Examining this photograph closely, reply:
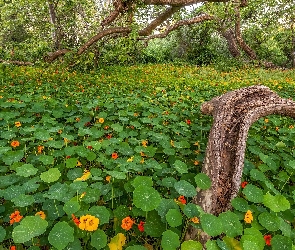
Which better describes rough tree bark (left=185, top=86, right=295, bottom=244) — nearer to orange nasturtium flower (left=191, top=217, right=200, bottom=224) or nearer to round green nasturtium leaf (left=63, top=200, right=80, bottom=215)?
orange nasturtium flower (left=191, top=217, right=200, bottom=224)

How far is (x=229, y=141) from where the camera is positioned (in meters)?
2.90

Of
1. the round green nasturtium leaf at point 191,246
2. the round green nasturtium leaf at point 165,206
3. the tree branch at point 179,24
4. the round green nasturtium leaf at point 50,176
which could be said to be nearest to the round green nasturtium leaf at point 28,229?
the round green nasturtium leaf at point 50,176

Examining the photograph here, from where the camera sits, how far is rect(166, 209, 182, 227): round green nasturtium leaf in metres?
2.00

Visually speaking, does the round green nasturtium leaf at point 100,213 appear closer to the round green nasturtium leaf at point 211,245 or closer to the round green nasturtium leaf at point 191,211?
the round green nasturtium leaf at point 191,211

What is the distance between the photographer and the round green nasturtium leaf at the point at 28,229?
176cm

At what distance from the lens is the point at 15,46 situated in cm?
934

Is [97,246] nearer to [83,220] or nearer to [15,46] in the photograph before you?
[83,220]

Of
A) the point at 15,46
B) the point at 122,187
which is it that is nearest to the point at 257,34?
the point at 15,46

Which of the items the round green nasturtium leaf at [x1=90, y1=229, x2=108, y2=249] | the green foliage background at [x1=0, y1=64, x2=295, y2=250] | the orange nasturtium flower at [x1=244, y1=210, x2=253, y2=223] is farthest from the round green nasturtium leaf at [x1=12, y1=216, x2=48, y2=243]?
the orange nasturtium flower at [x1=244, y1=210, x2=253, y2=223]

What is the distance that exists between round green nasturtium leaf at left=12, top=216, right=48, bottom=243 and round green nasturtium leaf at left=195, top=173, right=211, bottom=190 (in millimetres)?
1306

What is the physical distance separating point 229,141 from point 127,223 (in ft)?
4.71

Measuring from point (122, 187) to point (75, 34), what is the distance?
1071 cm

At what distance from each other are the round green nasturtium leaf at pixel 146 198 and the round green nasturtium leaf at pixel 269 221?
88cm

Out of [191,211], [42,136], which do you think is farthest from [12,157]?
[191,211]
